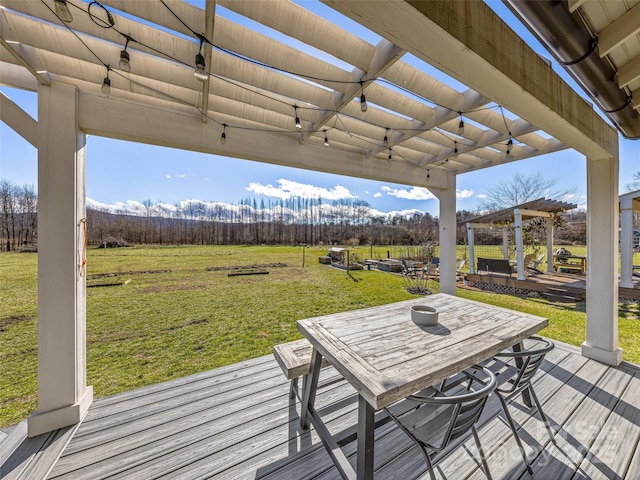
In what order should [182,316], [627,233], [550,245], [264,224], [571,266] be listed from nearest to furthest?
1. [182,316]
2. [627,233]
3. [571,266]
4. [550,245]
5. [264,224]

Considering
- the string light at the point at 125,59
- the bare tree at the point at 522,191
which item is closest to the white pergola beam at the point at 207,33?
the string light at the point at 125,59

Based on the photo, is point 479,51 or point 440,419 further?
point 440,419

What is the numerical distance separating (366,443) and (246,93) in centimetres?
254

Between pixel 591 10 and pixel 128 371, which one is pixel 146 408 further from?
pixel 591 10

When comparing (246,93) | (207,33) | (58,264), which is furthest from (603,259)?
(58,264)

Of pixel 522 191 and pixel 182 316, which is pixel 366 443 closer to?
pixel 182 316

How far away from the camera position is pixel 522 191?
38.0ft

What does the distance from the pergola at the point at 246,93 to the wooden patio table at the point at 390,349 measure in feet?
4.71

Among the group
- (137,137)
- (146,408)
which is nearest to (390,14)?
(137,137)

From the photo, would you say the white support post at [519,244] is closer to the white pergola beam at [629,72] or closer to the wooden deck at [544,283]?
the wooden deck at [544,283]

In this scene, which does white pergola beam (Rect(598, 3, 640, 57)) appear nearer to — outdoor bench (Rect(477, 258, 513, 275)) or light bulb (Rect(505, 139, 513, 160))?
light bulb (Rect(505, 139, 513, 160))

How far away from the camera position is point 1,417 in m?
2.03

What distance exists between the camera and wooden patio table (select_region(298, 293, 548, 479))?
1.15 metres

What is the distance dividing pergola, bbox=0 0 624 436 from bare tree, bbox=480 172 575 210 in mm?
11072
